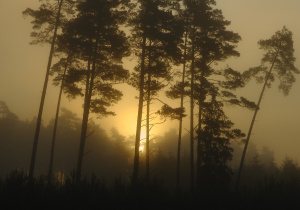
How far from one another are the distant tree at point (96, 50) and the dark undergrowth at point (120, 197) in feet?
28.6

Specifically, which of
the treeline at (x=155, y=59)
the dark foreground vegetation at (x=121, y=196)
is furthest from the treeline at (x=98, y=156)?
the dark foreground vegetation at (x=121, y=196)

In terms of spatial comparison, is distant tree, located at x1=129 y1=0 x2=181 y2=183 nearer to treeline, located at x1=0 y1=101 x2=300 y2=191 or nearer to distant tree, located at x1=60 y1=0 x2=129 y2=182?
distant tree, located at x1=60 y1=0 x2=129 y2=182

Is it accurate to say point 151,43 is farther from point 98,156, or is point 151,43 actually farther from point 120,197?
point 98,156

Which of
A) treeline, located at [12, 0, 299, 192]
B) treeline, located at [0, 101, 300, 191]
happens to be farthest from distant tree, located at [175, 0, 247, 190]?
treeline, located at [0, 101, 300, 191]

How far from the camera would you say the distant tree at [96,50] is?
19828 millimetres

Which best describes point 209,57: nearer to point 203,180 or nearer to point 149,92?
point 149,92

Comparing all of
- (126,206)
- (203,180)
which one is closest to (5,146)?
(203,180)

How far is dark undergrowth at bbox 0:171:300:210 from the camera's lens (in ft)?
32.9

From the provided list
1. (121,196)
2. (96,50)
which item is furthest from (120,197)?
(96,50)

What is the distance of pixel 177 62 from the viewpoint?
22.3m

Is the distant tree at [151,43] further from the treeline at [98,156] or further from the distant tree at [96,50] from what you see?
the treeline at [98,156]

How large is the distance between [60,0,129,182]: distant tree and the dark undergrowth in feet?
28.6

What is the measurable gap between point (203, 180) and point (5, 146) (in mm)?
79967

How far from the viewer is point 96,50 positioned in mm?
20250
